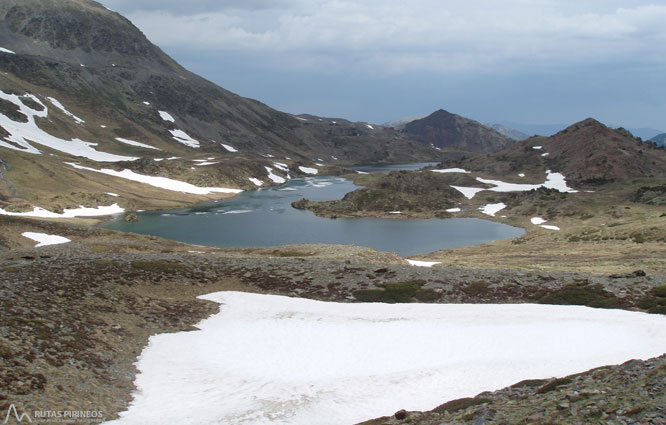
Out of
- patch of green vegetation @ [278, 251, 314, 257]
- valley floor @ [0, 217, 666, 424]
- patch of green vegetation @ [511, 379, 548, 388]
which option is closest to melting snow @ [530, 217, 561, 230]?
valley floor @ [0, 217, 666, 424]

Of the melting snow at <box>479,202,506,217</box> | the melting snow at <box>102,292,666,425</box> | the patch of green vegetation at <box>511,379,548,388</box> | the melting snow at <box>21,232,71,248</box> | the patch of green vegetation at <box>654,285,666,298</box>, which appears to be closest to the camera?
the patch of green vegetation at <box>511,379,548,388</box>

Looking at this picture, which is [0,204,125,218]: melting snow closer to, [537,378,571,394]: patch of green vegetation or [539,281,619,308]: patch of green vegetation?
[539,281,619,308]: patch of green vegetation

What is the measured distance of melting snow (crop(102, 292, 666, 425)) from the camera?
22031mm

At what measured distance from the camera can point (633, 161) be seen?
197m

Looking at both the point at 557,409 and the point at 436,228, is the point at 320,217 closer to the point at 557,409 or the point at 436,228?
the point at 436,228

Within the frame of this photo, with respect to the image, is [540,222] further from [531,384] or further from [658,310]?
[531,384]

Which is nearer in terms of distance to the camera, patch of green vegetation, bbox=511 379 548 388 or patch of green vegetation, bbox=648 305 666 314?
patch of green vegetation, bbox=511 379 548 388

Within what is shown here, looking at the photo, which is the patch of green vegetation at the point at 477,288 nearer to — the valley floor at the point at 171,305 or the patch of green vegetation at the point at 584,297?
the valley floor at the point at 171,305

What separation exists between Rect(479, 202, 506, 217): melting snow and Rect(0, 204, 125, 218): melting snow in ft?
403

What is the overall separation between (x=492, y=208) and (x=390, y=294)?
482 ft

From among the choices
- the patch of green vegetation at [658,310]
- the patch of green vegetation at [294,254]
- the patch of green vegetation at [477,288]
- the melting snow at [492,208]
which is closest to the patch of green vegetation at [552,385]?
the patch of green vegetation at [658,310]

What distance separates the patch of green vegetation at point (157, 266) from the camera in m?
42.9

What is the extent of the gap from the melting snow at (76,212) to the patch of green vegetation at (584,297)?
12539 cm

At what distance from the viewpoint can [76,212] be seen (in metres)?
145
